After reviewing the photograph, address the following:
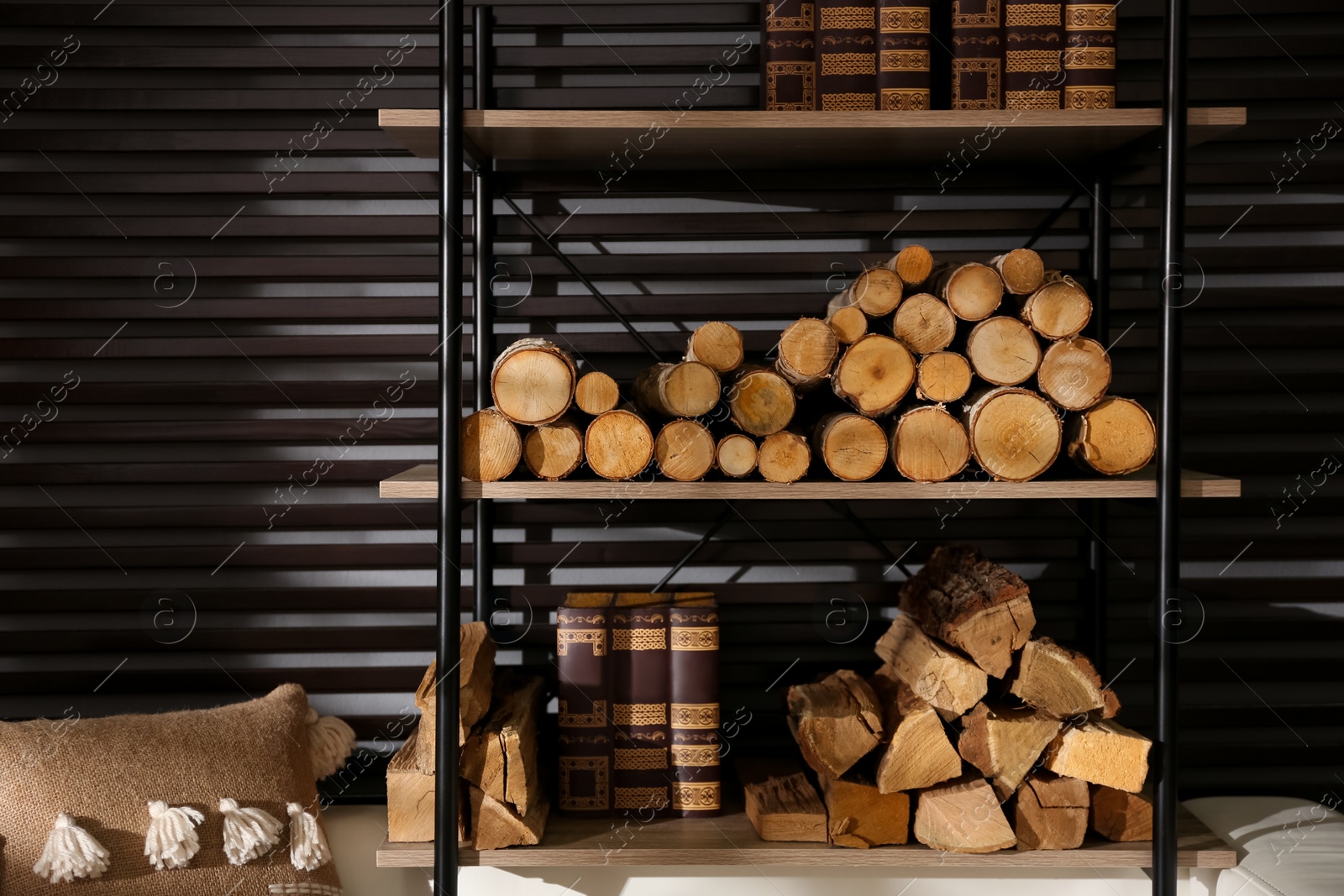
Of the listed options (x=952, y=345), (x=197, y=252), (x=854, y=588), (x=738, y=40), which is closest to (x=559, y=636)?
(x=854, y=588)

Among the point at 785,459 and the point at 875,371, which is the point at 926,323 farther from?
the point at 785,459

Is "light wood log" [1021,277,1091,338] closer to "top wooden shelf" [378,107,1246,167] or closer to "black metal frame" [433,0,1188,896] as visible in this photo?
"black metal frame" [433,0,1188,896]

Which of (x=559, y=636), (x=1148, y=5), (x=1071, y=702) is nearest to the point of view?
(x=1071, y=702)

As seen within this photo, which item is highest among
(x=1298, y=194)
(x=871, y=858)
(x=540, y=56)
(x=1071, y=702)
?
(x=540, y=56)

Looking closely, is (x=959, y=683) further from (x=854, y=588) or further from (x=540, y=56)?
(x=540, y=56)

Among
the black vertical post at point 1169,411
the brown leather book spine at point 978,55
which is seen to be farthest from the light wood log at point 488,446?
the black vertical post at point 1169,411

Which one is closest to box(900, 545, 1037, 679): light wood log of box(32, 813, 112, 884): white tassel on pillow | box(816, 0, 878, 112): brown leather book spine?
box(816, 0, 878, 112): brown leather book spine

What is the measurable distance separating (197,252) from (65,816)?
1232mm

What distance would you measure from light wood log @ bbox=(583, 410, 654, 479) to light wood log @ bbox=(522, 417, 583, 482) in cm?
3

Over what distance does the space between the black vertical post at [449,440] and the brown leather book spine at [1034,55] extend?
3.43 feet

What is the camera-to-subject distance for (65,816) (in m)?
1.77

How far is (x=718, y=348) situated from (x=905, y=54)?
0.67 m

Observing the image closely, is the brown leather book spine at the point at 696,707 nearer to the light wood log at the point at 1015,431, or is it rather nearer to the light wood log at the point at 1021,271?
the light wood log at the point at 1015,431

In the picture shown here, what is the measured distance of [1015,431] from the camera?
1.68 meters
